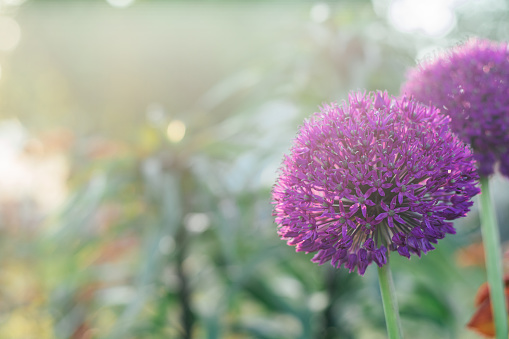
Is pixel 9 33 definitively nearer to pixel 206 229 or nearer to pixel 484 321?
pixel 206 229

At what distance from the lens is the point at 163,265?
1085 millimetres

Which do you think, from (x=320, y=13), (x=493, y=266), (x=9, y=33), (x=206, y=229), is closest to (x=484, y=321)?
(x=493, y=266)

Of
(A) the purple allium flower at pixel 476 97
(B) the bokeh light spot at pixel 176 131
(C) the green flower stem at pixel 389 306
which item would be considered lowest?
(C) the green flower stem at pixel 389 306

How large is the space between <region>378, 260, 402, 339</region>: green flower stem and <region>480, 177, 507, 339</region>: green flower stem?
0.11 m

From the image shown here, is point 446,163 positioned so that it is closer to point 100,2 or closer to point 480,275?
point 480,275

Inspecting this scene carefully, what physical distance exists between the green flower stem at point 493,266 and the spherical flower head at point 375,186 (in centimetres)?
7

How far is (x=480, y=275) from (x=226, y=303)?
588 millimetres

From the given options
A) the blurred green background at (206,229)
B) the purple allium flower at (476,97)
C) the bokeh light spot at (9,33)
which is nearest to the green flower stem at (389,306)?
the purple allium flower at (476,97)

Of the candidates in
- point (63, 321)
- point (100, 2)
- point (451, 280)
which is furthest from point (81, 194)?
point (100, 2)

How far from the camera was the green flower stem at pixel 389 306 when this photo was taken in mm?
310

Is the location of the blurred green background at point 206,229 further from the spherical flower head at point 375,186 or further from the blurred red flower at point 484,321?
the spherical flower head at point 375,186

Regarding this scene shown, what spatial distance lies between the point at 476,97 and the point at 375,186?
16cm

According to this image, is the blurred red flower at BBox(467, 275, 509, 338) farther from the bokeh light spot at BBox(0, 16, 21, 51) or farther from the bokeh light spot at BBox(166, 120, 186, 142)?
the bokeh light spot at BBox(0, 16, 21, 51)

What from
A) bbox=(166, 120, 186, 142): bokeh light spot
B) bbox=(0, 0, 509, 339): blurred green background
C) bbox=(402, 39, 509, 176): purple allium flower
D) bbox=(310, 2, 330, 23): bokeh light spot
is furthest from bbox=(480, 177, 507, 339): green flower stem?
bbox=(310, 2, 330, 23): bokeh light spot
